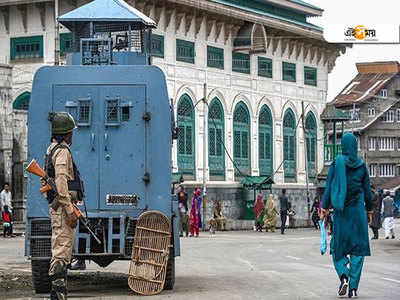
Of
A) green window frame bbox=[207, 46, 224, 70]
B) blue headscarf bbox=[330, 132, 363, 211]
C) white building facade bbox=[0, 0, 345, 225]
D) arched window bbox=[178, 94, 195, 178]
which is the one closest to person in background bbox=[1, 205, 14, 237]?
white building facade bbox=[0, 0, 345, 225]

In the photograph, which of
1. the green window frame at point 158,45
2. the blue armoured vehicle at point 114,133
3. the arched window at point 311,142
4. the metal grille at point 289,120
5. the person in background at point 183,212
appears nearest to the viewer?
the blue armoured vehicle at point 114,133

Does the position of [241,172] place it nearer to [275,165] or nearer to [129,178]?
[275,165]

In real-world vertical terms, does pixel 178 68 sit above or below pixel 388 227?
above

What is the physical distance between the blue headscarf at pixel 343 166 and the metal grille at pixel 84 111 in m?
3.31

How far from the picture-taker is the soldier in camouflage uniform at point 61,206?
11.4m

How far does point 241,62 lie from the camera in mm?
52750

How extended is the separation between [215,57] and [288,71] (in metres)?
7.04

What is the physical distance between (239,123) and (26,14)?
11.6 metres

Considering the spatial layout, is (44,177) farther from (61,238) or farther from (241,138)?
(241,138)

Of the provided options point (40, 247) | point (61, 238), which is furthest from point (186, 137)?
point (61, 238)

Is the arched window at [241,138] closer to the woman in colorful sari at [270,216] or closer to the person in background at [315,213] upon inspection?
the person in background at [315,213]

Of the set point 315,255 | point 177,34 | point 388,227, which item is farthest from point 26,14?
point 315,255

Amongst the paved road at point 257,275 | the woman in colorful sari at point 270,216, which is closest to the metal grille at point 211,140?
the woman in colorful sari at point 270,216

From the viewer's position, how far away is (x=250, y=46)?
51.8 meters
